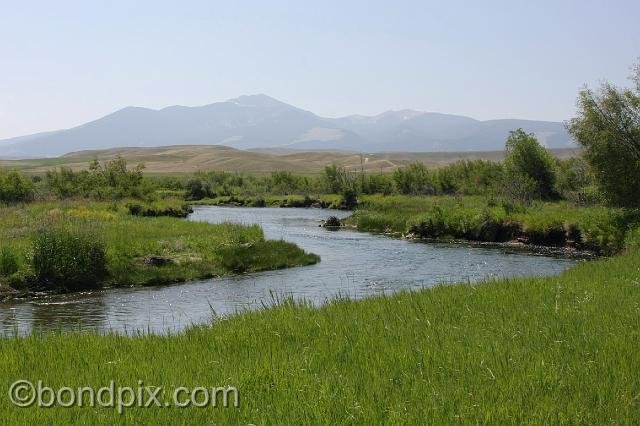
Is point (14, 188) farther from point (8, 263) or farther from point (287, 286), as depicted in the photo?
point (287, 286)

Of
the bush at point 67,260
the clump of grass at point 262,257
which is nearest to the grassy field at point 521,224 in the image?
the clump of grass at point 262,257

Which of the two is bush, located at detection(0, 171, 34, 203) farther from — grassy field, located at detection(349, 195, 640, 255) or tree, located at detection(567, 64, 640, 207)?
tree, located at detection(567, 64, 640, 207)

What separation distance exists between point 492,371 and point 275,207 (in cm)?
8104

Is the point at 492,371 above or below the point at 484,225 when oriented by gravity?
above

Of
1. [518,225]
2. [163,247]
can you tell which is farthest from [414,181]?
[163,247]

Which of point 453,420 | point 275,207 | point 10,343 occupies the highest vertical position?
point 453,420

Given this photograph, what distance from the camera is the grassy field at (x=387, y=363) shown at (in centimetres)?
745

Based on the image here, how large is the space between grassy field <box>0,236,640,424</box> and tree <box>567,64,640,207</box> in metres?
28.3

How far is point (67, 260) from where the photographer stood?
1052 inches

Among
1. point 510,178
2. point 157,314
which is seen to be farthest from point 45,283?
point 510,178

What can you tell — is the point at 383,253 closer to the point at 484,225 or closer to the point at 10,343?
the point at 484,225

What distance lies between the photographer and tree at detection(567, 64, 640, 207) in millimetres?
40562

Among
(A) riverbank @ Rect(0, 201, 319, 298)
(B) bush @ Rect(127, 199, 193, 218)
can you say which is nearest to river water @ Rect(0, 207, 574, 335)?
(A) riverbank @ Rect(0, 201, 319, 298)

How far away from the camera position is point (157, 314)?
69.1 ft
